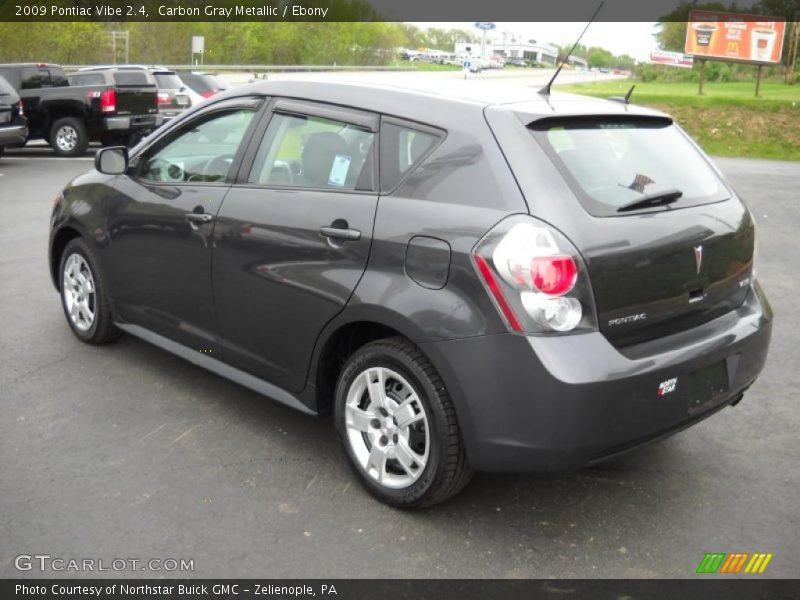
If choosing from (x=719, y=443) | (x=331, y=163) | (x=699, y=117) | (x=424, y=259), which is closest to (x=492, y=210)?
(x=424, y=259)

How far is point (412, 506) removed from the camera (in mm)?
3674

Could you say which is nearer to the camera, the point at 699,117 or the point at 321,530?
the point at 321,530

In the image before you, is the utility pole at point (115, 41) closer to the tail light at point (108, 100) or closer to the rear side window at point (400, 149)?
the tail light at point (108, 100)

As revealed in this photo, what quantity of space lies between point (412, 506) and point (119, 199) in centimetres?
261

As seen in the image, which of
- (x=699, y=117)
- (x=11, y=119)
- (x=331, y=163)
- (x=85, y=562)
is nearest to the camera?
(x=85, y=562)

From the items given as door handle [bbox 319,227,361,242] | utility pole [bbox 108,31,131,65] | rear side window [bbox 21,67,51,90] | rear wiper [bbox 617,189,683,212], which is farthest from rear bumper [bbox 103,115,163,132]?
utility pole [bbox 108,31,131,65]

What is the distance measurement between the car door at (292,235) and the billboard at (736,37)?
33.4 metres

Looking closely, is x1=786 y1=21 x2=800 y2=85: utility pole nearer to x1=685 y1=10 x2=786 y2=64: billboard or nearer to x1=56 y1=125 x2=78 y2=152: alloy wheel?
x1=685 y1=10 x2=786 y2=64: billboard

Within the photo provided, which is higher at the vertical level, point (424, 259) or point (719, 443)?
point (424, 259)

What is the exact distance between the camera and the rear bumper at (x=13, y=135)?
15500 millimetres

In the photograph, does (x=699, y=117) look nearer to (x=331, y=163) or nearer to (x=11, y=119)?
(x=11, y=119)

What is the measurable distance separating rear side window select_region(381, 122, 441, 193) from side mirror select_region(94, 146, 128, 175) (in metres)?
1.94

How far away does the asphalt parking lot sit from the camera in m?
3.39

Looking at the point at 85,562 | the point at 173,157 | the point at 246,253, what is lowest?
the point at 85,562
